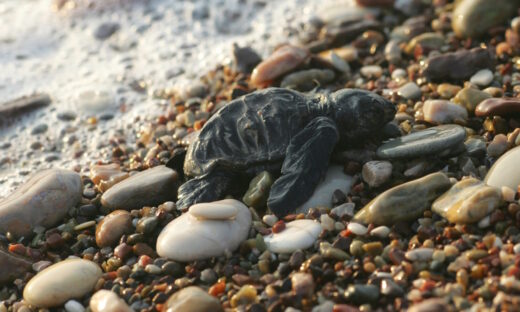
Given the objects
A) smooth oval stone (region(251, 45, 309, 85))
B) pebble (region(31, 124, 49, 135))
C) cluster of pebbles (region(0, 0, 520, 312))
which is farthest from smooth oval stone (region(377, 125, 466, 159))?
pebble (region(31, 124, 49, 135))

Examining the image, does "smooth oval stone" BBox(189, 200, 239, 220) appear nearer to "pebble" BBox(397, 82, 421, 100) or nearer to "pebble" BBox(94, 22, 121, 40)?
"pebble" BBox(397, 82, 421, 100)

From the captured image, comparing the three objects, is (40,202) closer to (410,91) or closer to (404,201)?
(404,201)

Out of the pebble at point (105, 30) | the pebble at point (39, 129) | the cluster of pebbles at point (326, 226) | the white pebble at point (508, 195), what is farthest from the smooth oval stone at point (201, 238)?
the pebble at point (105, 30)

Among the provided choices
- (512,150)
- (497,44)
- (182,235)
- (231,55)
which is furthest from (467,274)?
(231,55)

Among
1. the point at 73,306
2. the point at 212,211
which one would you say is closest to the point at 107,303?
the point at 73,306

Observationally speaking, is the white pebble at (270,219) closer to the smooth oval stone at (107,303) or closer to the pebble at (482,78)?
the smooth oval stone at (107,303)

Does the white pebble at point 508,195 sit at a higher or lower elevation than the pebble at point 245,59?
lower
